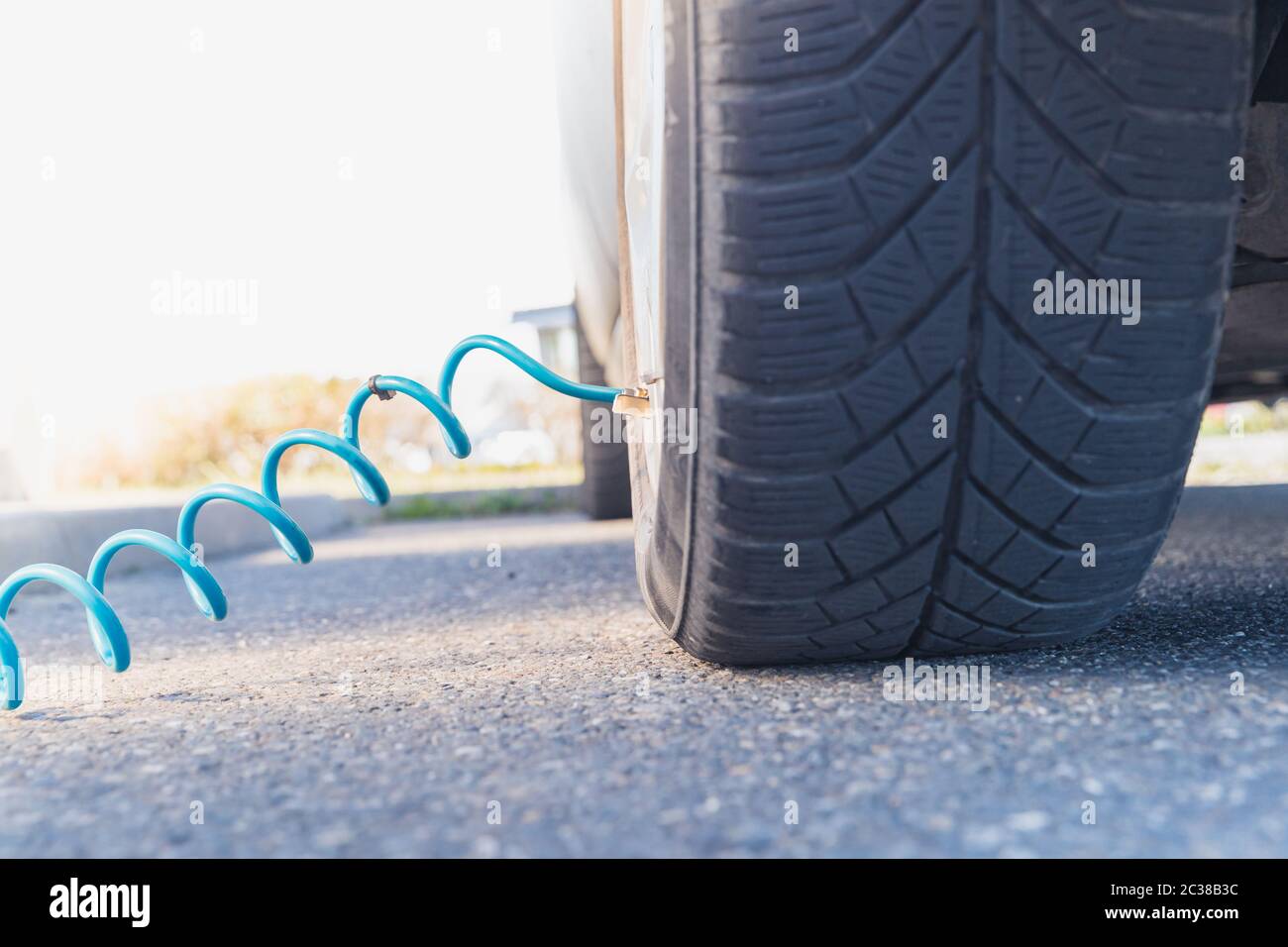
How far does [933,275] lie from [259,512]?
1124 mm

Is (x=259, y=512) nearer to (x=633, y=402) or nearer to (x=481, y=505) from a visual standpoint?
(x=633, y=402)

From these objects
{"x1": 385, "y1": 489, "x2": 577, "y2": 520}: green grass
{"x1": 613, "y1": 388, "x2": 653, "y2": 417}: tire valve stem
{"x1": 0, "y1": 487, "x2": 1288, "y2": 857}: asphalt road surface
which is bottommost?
{"x1": 385, "y1": 489, "x2": 577, "y2": 520}: green grass

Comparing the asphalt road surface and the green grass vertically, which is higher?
the asphalt road surface

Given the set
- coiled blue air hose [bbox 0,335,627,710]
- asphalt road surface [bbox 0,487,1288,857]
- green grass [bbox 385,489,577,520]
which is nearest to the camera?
asphalt road surface [bbox 0,487,1288,857]

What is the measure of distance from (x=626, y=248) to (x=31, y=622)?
1802 millimetres

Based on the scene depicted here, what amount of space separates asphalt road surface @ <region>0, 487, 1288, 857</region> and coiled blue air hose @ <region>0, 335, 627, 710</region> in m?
0.08

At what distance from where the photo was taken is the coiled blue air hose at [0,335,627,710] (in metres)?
1.38

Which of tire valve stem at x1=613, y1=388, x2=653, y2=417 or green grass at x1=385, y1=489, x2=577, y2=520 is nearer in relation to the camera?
tire valve stem at x1=613, y1=388, x2=653, y2=417

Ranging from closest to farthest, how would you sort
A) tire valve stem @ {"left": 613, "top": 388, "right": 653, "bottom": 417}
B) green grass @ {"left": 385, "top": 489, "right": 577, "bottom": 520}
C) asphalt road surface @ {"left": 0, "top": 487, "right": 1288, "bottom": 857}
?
asphalt road surface @ {"left": 0, "top": 487, "right": 1288, "bottom": 857} < tire valve stem @ {"left": 613, "top": 388, "right": 653, "bottom": 417} < green grass @ {"left": 385, "top": 489, "right": 577, "bottom": 520}

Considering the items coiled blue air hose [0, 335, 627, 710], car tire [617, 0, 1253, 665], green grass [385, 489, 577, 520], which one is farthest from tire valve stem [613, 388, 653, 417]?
green grass [385, 489, 577, 520]

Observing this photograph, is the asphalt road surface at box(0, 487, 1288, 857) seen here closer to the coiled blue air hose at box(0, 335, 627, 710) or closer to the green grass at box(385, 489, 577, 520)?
the coiled blue air hose at box(0, 335, 627, 710)

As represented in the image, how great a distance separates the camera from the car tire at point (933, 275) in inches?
33.0
